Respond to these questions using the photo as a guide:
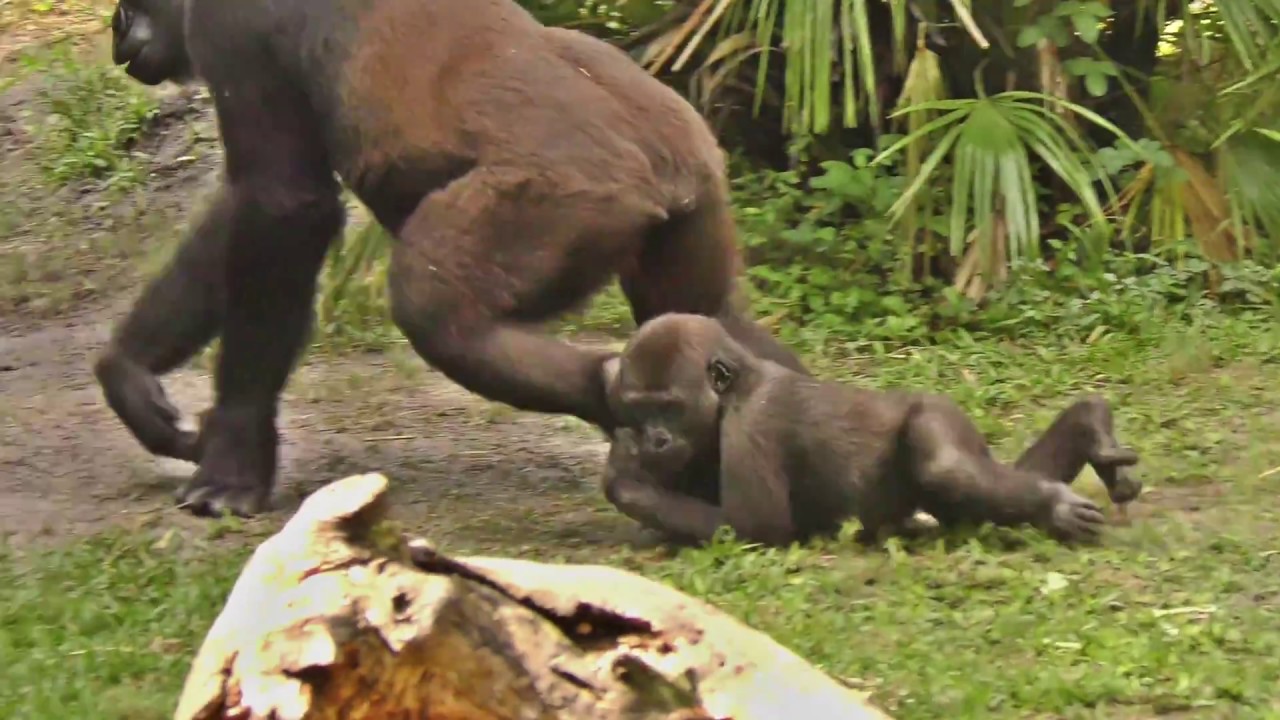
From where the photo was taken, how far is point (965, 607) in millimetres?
3590

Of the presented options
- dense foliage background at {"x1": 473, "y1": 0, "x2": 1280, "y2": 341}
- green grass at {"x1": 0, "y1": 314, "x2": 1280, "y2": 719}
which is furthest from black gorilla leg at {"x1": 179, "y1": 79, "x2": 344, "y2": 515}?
dense foliage background at {"x1": 473, "y1": 0, "x2": 1280, "y2": 341}

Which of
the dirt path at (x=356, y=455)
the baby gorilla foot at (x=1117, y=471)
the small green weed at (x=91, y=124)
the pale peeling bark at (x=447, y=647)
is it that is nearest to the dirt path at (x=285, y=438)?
the dirt path at (x=356, y=455)

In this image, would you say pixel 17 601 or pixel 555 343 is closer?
pixel 17 601

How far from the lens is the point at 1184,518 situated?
4305mm

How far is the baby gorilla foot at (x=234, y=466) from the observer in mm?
4863

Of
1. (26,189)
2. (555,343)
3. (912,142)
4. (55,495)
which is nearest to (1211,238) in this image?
(912,142)

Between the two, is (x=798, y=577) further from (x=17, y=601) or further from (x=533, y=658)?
(x=17, y=601)

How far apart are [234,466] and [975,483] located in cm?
217

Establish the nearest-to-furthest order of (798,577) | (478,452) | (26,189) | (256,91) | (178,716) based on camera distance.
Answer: (178,716)
(798,577)
(256,91)
(478,452)
(26,189)

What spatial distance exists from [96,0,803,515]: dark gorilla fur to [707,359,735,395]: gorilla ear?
1.09ft

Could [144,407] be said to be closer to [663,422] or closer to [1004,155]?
[663,422]

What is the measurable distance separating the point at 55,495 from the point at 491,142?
1826mm

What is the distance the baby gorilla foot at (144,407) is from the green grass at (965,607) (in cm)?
69

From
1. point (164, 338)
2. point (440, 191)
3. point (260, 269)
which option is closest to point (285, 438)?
point (164, 338)
